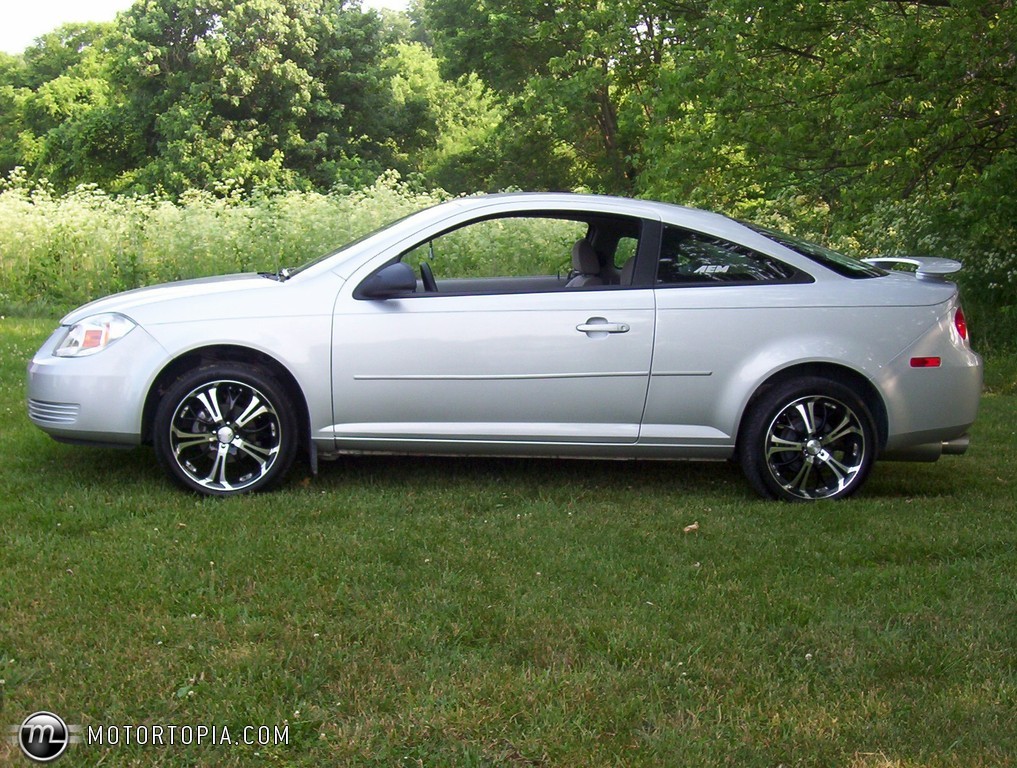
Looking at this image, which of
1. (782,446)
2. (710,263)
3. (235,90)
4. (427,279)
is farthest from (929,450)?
(235,90)

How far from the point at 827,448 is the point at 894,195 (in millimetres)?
7337

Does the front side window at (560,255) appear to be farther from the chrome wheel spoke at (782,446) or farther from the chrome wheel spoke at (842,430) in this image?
the chrome wheel spoke at (842,430)

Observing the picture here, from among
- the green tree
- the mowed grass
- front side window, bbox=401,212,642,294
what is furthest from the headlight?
the green tree

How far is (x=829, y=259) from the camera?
20.5 ft

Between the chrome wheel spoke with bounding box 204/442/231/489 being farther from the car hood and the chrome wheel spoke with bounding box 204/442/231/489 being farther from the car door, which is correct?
the car hood

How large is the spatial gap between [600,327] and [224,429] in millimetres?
2002

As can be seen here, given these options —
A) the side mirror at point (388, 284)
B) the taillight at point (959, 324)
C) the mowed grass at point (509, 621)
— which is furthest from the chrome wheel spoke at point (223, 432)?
the taillight at point (959, 324)

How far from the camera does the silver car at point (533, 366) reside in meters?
5.80

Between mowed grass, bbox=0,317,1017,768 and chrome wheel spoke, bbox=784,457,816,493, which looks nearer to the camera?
mowed grass, bbox=0,317,1017,768

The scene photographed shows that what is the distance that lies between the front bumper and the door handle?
2149mm

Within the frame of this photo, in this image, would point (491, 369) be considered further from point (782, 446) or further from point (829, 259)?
point (829, 259)

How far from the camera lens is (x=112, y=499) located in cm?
562

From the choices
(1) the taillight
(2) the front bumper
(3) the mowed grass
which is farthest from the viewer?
(1) the taillight

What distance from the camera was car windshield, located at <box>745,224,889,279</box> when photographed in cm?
614
